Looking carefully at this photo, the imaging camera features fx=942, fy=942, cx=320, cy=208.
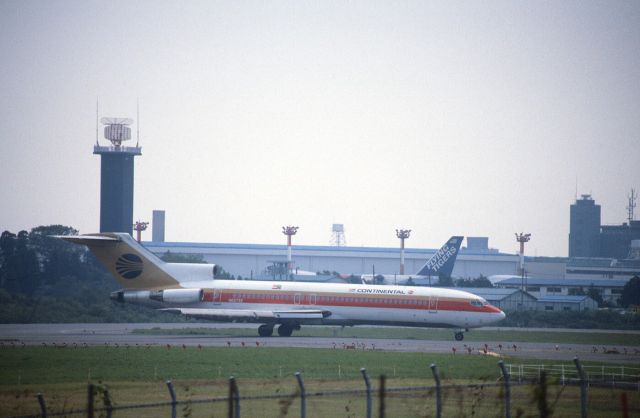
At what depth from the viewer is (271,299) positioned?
5597 cm

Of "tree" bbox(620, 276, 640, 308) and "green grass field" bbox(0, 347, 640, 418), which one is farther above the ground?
"green grass field" bbox(0, 347, 640, 418)

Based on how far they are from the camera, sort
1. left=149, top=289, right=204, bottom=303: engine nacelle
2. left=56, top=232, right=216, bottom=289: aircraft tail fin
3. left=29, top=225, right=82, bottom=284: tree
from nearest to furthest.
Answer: left=149, top=289, right=204, bottom=303: engine nacelle < left=56, top=232, right=216, bottom=289: aircraft tail fin < left=29, top=225, right=82, bottom=284: tree

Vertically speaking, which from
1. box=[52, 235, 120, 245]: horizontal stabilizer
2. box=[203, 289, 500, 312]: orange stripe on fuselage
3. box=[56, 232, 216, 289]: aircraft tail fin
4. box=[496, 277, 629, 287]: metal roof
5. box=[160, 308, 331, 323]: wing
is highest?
box=[52, 235, 120, 245]: horizontal stabilizer

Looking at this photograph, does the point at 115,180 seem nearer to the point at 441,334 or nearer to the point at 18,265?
the point at 18,265

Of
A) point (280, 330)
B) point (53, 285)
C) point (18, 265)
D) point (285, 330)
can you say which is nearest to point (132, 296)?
point (280, 330)

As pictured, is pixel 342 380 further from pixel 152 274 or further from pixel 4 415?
pixel 152 274

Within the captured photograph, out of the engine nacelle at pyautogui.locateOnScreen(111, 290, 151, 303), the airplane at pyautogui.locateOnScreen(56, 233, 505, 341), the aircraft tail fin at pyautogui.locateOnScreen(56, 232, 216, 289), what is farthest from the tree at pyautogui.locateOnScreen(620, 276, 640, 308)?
the engine nacelle at pyautogui.locateOnScreen(111, 290, 151, 303)

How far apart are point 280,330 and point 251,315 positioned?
2.98m

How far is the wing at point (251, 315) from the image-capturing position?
54.3 m

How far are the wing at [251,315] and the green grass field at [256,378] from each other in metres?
8.71

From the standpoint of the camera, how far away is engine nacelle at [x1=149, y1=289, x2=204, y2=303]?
2160 inches

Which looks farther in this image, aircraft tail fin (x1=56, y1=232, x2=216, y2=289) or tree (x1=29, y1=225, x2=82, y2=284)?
tree (x1=29, y1=225, x2=82, y2=284)

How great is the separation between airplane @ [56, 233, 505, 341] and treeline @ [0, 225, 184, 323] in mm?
14664

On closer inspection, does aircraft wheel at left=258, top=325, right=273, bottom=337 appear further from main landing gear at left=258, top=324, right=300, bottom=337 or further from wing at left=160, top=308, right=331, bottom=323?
wing at left=160, top=308, right=331, bottom=323
